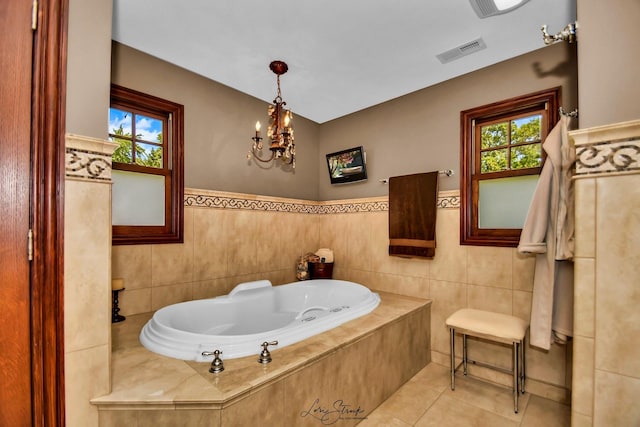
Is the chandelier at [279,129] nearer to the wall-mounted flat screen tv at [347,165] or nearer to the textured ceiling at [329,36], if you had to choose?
the textured ceiling at [329,36]

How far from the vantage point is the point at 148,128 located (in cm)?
235

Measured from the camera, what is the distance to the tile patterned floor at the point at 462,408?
1845mm

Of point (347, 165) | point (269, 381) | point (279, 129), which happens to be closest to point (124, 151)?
point (279, 129)

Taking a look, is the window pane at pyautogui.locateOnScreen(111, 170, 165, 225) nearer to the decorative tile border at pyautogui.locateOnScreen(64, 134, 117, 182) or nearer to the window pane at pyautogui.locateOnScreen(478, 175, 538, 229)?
the decorative tile border at pyautogui.locateOnScreen(64, 134, 117, 182)

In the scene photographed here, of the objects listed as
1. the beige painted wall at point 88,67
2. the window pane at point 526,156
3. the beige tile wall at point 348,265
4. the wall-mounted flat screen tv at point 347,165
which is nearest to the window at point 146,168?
the beige tile wall at point 348,265

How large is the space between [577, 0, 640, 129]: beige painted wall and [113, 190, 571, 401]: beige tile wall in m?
1.26

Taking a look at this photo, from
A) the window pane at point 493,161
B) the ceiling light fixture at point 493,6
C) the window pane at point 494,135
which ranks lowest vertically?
the window pane at point 493,161

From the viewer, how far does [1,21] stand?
0.98 meters

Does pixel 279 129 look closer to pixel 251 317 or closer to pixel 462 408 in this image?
pixel 251 317

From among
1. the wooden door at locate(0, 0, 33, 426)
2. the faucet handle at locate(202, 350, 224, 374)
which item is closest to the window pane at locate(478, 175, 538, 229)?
the faucet handle at locate(202, 350, 224, 374)

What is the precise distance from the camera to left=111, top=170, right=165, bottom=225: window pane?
217 centimetres

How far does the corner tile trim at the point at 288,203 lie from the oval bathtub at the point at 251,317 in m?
0.76

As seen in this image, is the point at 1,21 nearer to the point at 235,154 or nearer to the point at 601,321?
the point at 235,154

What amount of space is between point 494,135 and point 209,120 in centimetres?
243
